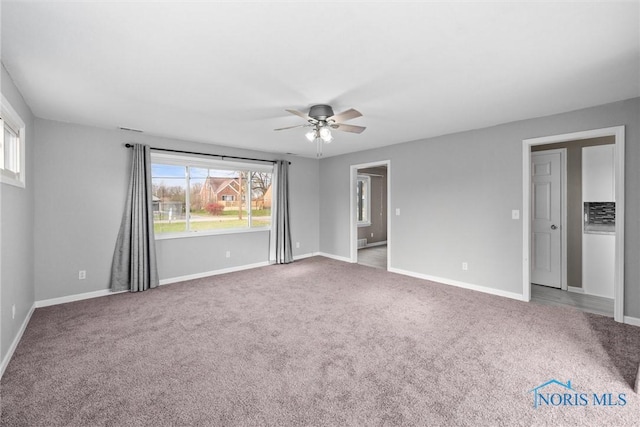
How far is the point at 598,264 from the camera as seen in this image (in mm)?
3947

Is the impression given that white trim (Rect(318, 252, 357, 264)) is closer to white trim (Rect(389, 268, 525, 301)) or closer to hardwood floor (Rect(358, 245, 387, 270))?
hardwood floor (Rect(358, 245, 387, 270))

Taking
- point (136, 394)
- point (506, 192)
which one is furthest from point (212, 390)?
point (506, 192)

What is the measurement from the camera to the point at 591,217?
13.1 ft

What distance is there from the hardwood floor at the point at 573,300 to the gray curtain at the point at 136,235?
5472mm

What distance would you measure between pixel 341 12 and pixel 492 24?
94 cm

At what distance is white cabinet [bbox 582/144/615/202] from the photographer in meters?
3.82

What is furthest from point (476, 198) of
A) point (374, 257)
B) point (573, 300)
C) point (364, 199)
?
point (364, 199)

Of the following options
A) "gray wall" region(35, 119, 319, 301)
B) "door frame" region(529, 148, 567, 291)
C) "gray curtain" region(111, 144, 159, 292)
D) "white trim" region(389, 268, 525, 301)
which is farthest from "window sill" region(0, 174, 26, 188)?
"door frame" region(529, 148, 567, 291)

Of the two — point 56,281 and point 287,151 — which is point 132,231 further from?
point 287,151

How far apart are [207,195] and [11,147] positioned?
264cm

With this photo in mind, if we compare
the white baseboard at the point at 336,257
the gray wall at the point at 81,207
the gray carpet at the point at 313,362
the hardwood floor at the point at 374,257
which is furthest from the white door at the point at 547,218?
the gray wall at the point at 81,207

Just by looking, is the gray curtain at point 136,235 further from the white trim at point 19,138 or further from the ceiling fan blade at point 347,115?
the ceiling fan blade at point 347,115

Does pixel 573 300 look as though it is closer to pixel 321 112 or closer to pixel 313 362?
pixel 313 362

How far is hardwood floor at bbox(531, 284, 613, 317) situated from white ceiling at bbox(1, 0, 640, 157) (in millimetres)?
2420
